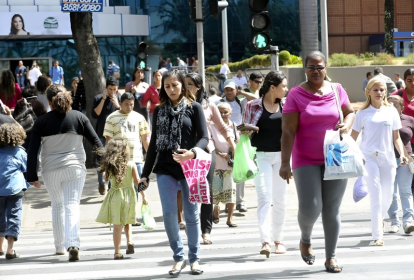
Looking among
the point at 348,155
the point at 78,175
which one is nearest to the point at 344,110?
the point at 348,155

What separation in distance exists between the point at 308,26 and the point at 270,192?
7648mm

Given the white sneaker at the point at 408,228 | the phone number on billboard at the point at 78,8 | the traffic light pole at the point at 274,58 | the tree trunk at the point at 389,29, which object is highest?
the tree trunk at the point at 389,29

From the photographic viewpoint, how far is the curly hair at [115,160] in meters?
7.71

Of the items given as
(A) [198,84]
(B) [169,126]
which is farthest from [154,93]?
(B) [169,126]

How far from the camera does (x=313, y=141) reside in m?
6.07

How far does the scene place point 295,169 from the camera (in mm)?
6184

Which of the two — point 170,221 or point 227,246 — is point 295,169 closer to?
point 170,221

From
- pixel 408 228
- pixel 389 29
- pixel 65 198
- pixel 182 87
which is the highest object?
pixel 389 29

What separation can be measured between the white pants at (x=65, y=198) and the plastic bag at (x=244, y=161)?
1.71 meters

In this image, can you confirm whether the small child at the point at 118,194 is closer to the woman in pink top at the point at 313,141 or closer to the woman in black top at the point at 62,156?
the woman in black top at the point at 62,156

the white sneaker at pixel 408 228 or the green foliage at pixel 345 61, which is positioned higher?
the green foliage at pixel 345 61

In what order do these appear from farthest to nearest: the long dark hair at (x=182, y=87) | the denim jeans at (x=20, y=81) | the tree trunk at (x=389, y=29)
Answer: the tree trunk at (x=389, y=29), the denim jeans at (x=20, y=81), the long dark hair at (x=182, y=87)

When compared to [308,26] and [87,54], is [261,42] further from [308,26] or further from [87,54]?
[87,54]

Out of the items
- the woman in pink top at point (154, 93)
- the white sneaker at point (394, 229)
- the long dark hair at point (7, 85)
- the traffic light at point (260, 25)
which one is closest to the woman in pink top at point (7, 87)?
the long dark hair at point (7, 85)
